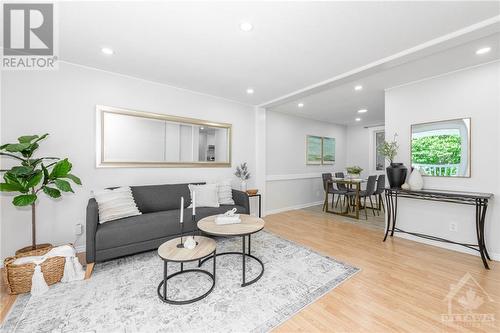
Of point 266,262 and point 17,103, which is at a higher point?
point 17,103

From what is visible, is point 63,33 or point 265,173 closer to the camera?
point 63,33

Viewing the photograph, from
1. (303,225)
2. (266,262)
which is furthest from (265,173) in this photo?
(266,262)

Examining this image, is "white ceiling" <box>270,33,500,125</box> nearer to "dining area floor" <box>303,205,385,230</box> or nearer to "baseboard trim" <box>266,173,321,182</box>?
"baseboard trim" <box>266,173,321,182</box>

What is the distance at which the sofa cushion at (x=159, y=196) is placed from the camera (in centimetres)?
304

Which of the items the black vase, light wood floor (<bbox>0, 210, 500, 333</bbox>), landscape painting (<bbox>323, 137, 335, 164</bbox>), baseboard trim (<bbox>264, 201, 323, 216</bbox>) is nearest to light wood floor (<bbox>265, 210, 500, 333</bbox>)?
light wood floor (<bbox>0, 210, 500, 333</bbox>)

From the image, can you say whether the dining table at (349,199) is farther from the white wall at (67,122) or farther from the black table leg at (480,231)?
the white wall at (67,122)

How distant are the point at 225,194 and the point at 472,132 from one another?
3.70 meters

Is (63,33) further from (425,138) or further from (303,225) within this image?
(425,138)

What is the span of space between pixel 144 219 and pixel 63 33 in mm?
2161

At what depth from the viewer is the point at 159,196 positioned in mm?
3186

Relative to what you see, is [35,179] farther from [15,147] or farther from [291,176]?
[291,176]

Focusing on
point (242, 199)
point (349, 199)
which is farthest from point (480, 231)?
point (242, 199)

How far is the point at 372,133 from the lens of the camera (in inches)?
251

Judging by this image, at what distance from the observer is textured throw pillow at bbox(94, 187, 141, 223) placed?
2525mm
